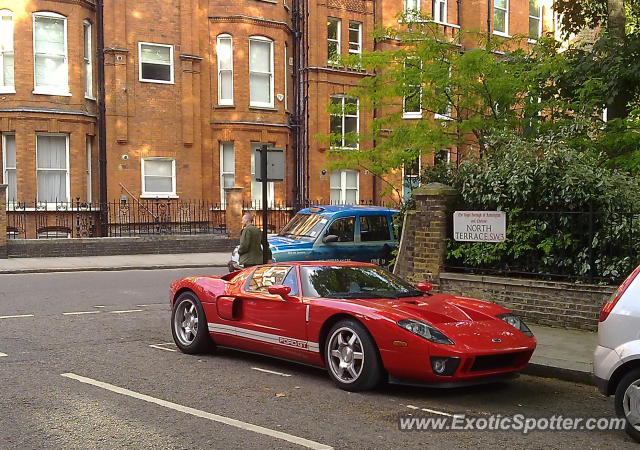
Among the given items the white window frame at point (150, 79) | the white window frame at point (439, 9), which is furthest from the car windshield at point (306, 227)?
the white window frame at point (439, 9)

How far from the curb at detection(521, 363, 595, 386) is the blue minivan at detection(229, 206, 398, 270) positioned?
22.2 ft

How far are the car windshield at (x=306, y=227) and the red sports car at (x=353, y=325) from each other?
5675 millimetres

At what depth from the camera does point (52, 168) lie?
992 inches

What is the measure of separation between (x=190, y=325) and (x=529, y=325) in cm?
469

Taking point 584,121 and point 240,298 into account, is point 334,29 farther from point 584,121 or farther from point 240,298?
point 240,298

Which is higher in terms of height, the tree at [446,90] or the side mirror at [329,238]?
the tree at [446,90]

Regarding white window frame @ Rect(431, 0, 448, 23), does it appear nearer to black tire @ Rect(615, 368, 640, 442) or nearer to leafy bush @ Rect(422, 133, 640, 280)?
leafy bush @ Rect(422, 133, 640, 280)

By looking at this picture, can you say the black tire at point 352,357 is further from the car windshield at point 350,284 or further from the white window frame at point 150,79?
the white window frame at point 150,79

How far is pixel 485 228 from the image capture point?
10.8 metres

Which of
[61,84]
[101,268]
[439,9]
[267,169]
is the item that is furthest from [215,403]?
[439,9]

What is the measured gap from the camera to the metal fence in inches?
371

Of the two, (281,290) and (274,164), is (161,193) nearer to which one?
(274,164)

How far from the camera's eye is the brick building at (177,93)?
24.7 metres

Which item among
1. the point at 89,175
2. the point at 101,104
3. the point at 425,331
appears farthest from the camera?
the point at 89,175
